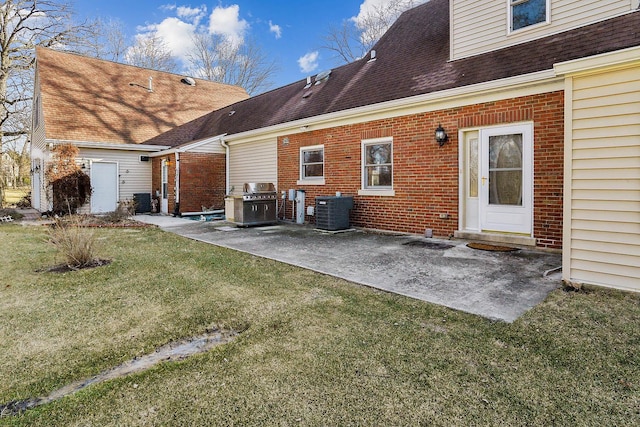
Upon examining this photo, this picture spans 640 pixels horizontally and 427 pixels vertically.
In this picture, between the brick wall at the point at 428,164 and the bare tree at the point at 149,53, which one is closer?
the brick wall at the point at 428,164

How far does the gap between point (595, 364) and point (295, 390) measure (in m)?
2.11

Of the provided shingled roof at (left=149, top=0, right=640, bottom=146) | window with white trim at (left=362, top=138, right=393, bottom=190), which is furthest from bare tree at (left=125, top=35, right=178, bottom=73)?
window with white trim at (left=362, top=138, right=393, bottom=190)

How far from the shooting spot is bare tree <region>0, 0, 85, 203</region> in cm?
1900

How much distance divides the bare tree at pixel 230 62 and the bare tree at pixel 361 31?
824 centimetres

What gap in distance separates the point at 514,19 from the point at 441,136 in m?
2.90

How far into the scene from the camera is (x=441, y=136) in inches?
288

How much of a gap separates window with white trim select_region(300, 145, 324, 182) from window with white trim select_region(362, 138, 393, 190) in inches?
61.8

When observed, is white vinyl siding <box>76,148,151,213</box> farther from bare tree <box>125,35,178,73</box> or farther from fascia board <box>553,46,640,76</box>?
bare tree <box>125,35,178,73</box>

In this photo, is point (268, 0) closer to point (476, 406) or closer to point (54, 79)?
point (54, 79)

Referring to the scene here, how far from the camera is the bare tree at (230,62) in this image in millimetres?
29141

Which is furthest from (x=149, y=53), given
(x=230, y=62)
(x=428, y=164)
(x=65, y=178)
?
(x=428, y=164)

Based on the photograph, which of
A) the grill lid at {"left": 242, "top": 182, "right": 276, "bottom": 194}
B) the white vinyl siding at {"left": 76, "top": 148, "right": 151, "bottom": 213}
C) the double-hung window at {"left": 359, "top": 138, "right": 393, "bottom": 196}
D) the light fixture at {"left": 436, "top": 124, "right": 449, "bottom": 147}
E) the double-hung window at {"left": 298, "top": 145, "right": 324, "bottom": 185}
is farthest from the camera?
the white vinyl siding at {"left": 76, "top": 148, "right": 151, "bottom": 213}

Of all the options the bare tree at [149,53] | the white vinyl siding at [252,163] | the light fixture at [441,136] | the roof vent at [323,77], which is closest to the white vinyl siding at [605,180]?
the light fixture at [441,136]

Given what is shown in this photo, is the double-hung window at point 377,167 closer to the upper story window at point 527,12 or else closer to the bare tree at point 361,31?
the upper story window at point 527,12
